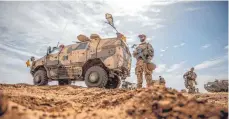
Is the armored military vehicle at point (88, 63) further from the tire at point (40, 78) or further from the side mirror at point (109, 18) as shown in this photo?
the side mirror at point (109, 18)

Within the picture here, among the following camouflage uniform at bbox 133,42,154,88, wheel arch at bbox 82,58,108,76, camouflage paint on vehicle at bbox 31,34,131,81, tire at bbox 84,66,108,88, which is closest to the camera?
camouflage uniform at bbox 133,42,154,88

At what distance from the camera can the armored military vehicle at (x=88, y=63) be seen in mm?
7367

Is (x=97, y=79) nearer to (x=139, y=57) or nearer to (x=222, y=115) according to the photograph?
(x=139, y=57)

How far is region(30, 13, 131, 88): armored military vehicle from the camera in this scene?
24.2ft

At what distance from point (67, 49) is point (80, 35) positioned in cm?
78

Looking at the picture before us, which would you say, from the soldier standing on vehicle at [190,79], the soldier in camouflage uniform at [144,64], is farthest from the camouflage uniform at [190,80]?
the soldier in camouflage uniform at [144,64]

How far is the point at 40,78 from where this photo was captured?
9.09 meters

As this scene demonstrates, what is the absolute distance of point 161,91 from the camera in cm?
269

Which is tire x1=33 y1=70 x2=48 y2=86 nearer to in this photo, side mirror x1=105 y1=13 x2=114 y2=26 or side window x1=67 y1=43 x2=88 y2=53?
side window x1=67 y1=43 x2=88 y2=53

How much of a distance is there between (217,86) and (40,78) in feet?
45.6

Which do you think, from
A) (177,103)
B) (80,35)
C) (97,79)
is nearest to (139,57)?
(97,79)

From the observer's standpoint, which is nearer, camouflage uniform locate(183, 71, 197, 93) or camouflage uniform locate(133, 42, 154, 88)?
camouflage uniform locate(133, 42, 154, 88)

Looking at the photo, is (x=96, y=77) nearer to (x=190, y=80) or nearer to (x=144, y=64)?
(x=144, y=64)

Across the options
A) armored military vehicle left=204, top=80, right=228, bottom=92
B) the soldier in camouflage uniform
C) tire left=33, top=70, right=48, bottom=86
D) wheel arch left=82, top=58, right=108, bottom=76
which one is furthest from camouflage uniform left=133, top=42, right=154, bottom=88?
armored military vehicle left=204, top=80, right=228, bottom=92
